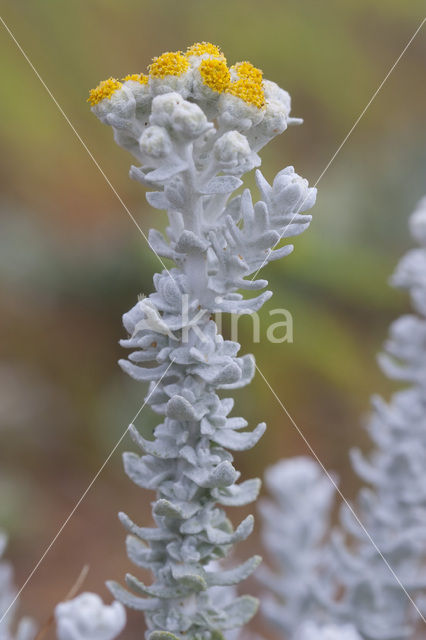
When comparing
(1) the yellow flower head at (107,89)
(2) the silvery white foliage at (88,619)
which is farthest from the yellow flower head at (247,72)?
(2) the silvery white foliage at (88,619)

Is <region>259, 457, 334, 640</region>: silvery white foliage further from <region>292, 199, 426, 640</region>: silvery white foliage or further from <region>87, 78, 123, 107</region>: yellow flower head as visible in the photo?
<region>87, 78, 123, 107</region>: yellow flower head

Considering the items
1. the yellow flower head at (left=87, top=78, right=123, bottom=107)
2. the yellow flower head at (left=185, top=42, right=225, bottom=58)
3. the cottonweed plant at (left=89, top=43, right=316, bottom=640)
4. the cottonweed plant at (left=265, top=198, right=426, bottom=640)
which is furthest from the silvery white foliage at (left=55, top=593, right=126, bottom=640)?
the yellow flower head at (left=185, top=42, right=225, bottom=58)

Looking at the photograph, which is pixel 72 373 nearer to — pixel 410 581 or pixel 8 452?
pixel 8 452

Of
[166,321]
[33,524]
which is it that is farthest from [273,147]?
[166,321]

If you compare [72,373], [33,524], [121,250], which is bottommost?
[33,524]

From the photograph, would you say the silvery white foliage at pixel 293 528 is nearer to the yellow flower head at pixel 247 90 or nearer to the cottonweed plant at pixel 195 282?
the cottonweed plant at pixel 195 282

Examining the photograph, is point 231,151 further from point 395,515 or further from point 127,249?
point 127,249
